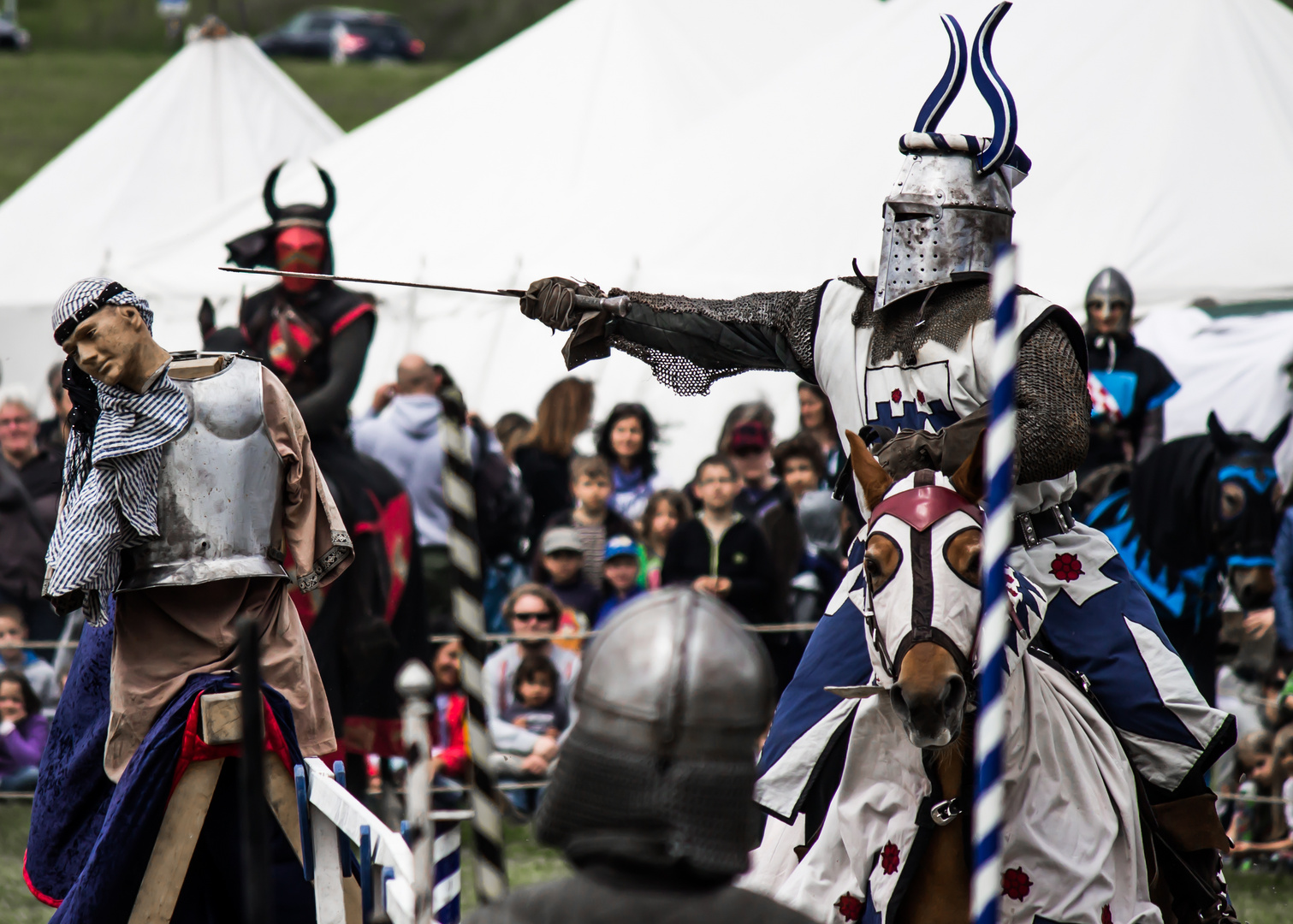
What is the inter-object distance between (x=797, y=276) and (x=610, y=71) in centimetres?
366

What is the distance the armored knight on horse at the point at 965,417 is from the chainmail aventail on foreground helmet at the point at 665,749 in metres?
1.51

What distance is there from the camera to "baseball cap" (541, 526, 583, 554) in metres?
8.55

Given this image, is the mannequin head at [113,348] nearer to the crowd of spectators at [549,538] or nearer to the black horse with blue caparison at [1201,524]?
the crowd of spectators at [549,538]

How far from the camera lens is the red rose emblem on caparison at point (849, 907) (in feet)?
11.7

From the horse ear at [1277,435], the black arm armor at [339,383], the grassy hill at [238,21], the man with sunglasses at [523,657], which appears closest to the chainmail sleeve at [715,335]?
the black arm armor at [339,383]

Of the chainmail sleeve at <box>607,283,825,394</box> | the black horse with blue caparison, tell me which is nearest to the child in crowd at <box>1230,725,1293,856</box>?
the black horse with blue caparison

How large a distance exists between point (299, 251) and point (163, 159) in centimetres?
926

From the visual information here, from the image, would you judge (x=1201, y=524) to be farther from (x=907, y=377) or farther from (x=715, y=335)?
(x=907, y=377)

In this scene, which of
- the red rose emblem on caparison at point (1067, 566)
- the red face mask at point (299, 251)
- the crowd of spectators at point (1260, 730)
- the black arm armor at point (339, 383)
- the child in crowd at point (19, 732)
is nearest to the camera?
the red rose emblem on caparison at point (1067, 566)

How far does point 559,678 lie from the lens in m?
8.06

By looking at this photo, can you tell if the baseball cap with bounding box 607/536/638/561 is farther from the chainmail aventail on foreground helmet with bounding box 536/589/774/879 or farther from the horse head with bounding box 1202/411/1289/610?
the chainmail aventail on foreground helmet with bounding box 536/589/774/879

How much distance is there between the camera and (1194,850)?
12.8 feet

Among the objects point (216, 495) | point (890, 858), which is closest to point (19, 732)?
point (216, 495)

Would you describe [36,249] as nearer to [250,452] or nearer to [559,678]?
[559,678]
